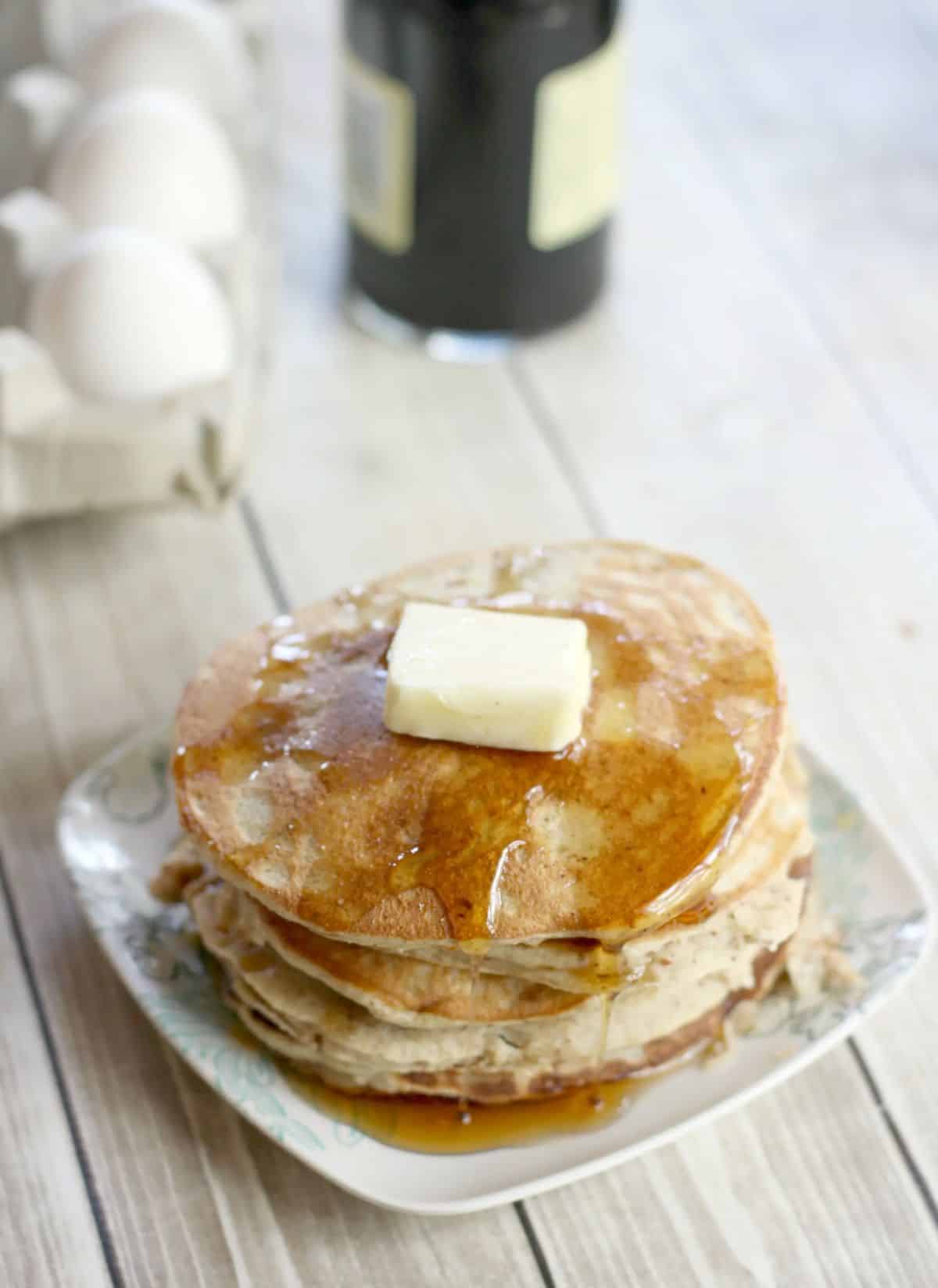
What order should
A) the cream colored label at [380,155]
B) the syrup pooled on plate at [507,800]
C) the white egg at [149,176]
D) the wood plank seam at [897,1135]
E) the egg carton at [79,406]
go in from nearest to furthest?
the syrup pooled on plate at [507,800], the wood plank seam at [897,1135], the egg carton at [79,406], the white egg at [149,176], the cream colored label at [380,155]

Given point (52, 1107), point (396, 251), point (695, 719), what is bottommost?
point (52, 1107)

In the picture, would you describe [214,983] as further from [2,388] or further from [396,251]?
A: [396,251]

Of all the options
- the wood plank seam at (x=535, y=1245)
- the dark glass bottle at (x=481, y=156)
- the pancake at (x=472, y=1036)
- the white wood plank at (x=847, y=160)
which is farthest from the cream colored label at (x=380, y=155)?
the wood plank seam at (x=535, y=1245)

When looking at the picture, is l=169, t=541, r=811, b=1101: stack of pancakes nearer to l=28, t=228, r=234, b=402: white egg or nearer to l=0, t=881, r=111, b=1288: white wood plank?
l=0, t=881, r=111, b=1288: white wood plank

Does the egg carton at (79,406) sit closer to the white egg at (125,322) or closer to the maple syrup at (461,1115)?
the white egg at (125,322)

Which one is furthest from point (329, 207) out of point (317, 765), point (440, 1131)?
point (440, 1131)

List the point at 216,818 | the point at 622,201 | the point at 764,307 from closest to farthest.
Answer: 1. the point at 216,818
2. the point at 764,307
3. the point at 622,201
